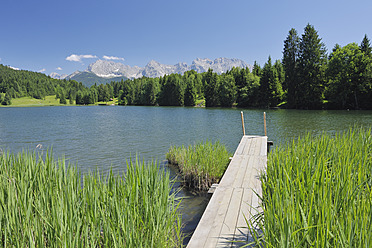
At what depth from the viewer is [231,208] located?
5.20 m

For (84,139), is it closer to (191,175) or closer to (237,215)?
(191,175)

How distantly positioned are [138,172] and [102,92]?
158887 millimetres

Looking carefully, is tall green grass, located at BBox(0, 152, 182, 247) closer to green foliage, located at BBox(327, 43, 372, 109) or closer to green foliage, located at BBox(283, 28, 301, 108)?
green foliage, located at BBox(327, 43, 372, 109)

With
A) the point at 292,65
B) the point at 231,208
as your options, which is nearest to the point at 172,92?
the point at 292,65

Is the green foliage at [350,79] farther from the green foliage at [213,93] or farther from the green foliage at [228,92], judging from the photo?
the green foliage at [213,93]

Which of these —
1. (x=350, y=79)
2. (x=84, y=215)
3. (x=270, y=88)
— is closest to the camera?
(x=84, y=215)

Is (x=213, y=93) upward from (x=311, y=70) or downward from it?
downward

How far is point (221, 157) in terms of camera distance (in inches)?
387

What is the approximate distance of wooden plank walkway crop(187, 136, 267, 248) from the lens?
4047mm

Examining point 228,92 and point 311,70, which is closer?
point 311,70

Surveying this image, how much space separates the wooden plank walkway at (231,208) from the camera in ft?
13.3

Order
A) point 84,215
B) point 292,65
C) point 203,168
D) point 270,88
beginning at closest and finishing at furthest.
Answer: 1. point 84,215
2. point 203,168
3. point 292,65
4. point 270,88

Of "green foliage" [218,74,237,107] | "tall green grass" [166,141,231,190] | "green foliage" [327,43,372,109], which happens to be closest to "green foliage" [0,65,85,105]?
"green foliage" [218,74,237,107]

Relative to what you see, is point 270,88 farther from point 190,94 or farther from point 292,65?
point 190,94
